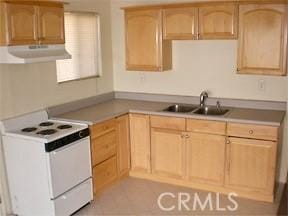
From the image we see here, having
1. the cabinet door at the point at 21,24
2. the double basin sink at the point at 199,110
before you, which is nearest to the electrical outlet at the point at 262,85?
the double basin sink at the point at 199,110

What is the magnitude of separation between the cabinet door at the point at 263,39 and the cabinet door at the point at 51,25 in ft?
6.14

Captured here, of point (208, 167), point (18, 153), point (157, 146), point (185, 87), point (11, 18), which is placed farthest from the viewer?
point (185, 87)

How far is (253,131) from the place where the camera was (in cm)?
345

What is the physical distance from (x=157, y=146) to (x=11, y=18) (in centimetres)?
210

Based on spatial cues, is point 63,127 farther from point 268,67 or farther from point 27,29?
point 268,67

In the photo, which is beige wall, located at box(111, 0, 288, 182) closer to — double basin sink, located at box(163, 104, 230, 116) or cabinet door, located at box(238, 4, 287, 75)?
double basin sink, located at box(163, 104, 230, 116)

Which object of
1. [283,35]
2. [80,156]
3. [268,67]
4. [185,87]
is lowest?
[80,156]

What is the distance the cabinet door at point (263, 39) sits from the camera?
11.1 ft

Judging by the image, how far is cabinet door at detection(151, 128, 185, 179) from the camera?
388 cm

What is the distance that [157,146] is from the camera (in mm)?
4012

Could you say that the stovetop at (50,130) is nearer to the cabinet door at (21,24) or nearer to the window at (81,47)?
the window at (81,47)

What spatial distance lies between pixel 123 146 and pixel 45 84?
1170 millimetres

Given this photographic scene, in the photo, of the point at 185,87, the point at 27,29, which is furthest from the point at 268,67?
the point at 27,29

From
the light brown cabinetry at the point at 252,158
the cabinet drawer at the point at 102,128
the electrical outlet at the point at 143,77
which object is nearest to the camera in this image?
the light brown cabinetry at the point at 252,158
